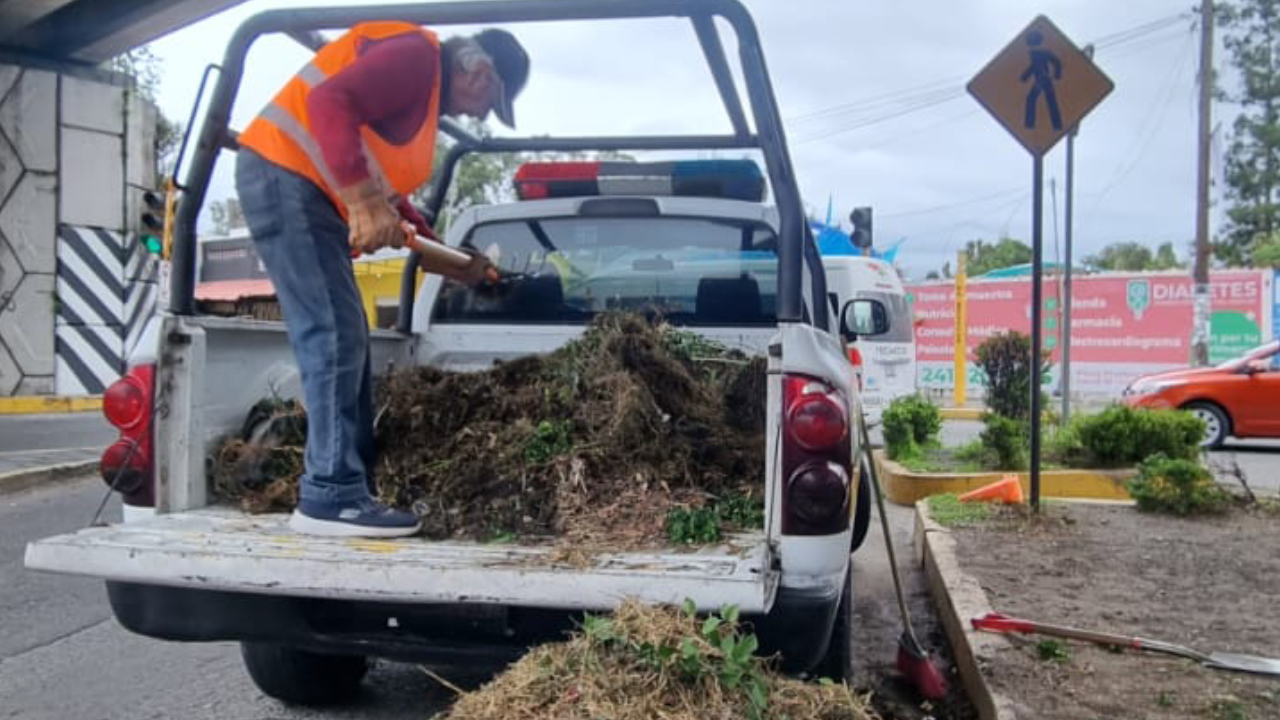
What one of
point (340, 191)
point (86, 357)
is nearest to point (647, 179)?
point (340, 191)

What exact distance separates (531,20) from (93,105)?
11.5 m

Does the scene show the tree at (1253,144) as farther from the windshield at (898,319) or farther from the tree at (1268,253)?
the windshield at (898,319)

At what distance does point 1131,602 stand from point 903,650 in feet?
4.04

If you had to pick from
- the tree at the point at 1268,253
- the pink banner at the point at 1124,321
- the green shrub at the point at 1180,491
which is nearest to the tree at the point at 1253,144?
the tree at the point at 1268,253

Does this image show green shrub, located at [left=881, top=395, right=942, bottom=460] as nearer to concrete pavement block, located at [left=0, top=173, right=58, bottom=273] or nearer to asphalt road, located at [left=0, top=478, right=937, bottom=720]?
asphalt road, located at [left=0, top=478, right=937, bottom=720]

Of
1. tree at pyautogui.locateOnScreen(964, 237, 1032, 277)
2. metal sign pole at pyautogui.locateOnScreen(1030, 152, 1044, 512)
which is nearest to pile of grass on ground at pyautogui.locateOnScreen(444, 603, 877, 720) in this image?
metal sign pole at pyautogui.locateOnScreen(1030, 152, 1044, 512)

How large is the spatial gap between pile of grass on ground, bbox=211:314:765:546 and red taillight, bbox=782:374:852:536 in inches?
16.8

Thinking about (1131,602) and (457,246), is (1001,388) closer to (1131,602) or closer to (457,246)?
(1131,602)

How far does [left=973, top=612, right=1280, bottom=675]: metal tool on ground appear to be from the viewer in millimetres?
3391

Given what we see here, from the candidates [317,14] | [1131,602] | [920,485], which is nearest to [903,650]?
[1131,602]

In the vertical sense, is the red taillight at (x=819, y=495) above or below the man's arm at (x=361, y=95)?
below

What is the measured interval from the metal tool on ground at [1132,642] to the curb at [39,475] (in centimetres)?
708

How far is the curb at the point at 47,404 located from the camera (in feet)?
40.4

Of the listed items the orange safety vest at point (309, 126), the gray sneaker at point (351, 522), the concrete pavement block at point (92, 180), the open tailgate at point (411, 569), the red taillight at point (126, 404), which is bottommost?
the open tailgate at point (411, 569)
